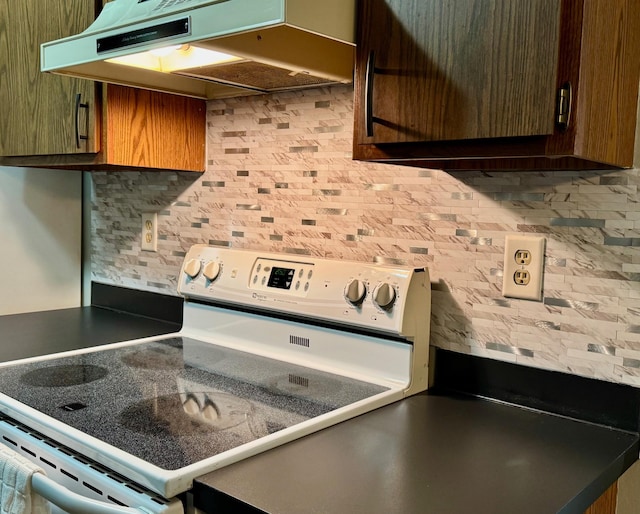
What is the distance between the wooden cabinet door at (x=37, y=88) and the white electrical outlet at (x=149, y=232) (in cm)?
36

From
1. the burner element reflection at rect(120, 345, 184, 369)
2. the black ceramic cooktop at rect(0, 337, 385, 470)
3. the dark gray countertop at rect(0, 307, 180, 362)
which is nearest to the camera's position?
the black ceramic cooktop at rect(0, 337, 385, 470)

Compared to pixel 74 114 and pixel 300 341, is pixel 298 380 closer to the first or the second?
pixel 300 341

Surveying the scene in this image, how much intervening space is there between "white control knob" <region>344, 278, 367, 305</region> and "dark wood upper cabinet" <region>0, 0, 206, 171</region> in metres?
0.68

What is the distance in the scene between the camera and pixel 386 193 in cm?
132

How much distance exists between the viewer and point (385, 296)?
1178mm

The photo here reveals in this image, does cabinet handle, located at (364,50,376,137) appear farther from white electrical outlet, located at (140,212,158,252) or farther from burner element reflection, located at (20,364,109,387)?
white electrical outlet, located at (140,212,158,252)

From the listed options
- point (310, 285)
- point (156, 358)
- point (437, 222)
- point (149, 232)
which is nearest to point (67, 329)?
point (149, 232)

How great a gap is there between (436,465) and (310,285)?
0.53m

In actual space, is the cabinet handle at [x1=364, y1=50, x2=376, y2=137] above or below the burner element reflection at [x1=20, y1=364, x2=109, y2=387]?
above

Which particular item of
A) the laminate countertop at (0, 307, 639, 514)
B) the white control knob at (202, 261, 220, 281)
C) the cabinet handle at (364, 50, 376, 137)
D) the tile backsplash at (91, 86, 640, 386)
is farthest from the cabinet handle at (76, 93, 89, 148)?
the laminate countertop at (0, 307, 639, 514)

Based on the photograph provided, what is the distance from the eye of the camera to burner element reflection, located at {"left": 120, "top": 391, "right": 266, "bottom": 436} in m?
0.94

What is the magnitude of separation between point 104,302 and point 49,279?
0.19 m

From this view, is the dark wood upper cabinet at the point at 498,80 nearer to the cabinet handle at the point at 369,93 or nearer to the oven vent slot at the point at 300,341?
the cabinet handle at the point at 369,93

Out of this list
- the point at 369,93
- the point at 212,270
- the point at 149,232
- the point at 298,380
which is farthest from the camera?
the point at 149,232
